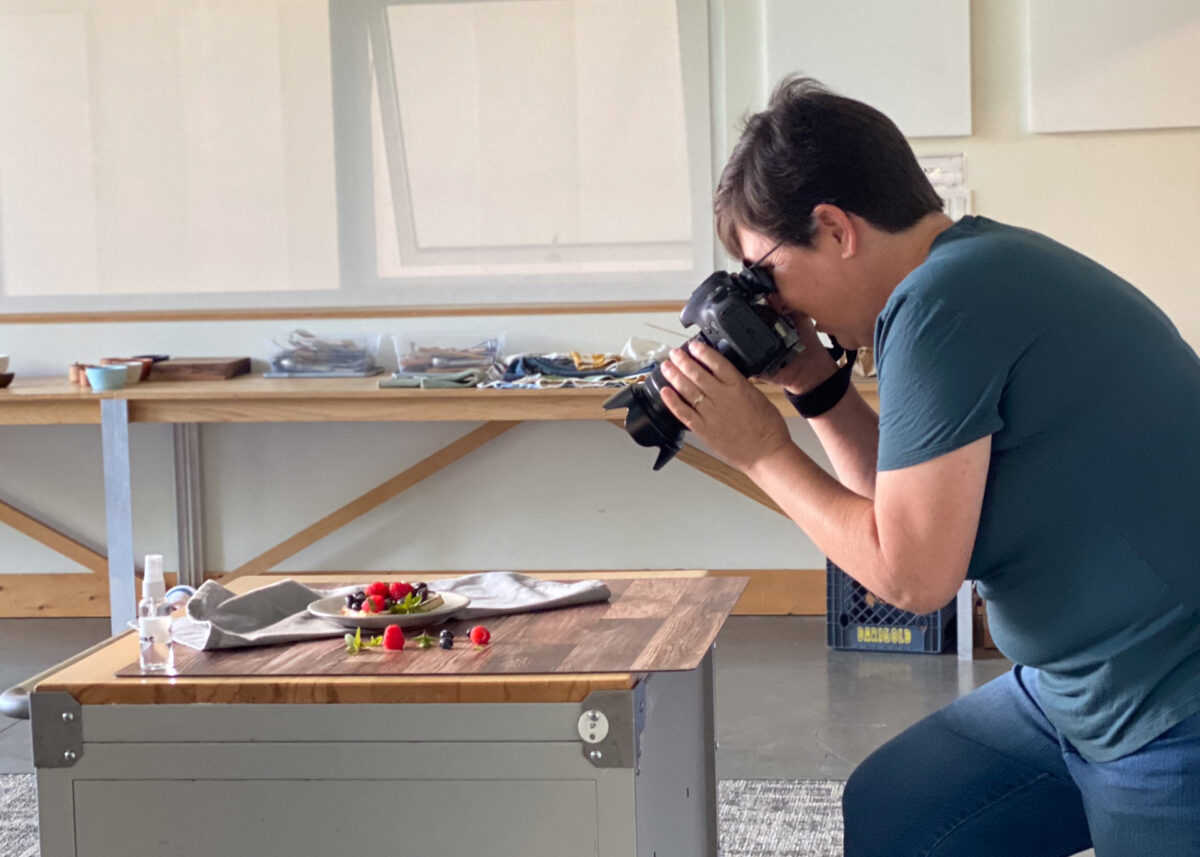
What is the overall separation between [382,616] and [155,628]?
0.84 ft

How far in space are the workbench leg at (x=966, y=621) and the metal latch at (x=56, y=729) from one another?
2701 mm

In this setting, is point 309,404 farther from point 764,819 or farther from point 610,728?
point 610,728

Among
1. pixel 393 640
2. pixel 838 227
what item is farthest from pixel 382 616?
pixel 838 227

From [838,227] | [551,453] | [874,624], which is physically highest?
[838,227]

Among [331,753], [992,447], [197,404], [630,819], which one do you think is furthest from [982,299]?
[197,404]

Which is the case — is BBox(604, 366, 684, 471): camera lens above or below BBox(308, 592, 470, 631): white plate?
above

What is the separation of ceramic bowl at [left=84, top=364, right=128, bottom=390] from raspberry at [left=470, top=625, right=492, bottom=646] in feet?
8.77

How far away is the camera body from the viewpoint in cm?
148

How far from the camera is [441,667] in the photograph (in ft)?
4.86

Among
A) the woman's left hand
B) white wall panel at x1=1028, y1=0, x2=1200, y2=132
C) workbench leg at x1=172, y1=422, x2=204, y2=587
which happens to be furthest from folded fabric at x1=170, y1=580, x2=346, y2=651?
white wall panel at x1=1028, y1=0, x2=1200, y2=132

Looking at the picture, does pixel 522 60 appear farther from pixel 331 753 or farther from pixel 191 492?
pixel 331 753

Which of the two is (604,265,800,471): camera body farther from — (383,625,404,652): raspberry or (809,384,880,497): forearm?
(383,625,404,652): raspberry

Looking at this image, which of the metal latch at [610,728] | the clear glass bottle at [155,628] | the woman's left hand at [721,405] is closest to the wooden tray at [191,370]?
the clear glass bottle at [155,628]

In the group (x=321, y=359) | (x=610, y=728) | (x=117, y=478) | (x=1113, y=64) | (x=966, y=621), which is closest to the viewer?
(x=610, y=728)
